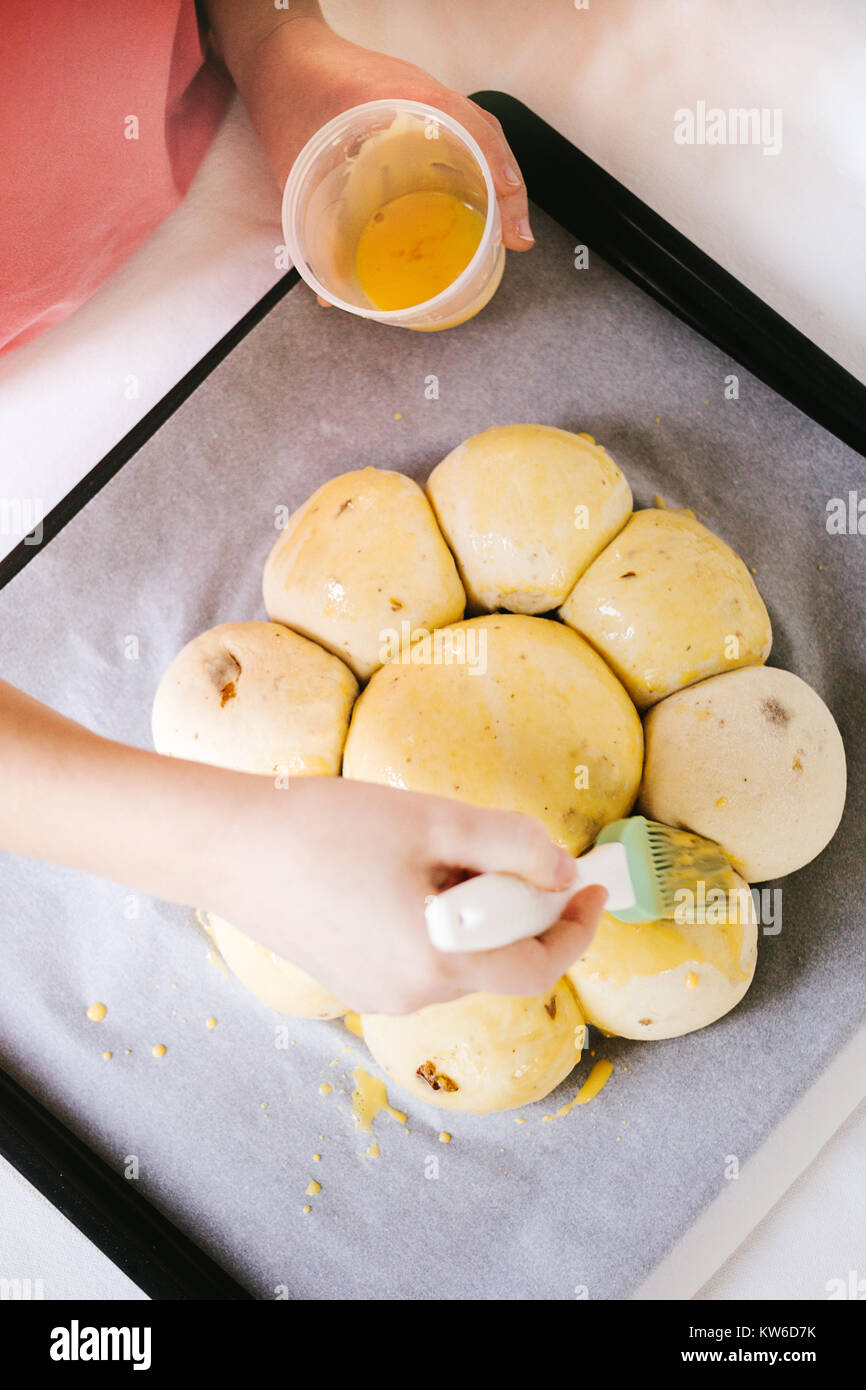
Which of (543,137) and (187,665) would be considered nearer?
(187,665)

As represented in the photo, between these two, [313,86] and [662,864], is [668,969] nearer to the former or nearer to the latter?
[662,864]

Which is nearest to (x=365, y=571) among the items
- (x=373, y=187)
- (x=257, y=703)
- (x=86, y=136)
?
(x=257, y=703)

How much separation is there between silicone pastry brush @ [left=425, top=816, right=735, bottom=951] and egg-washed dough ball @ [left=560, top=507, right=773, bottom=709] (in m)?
0.14

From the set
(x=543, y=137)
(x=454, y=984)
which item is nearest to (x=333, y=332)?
(x=543, y=137)

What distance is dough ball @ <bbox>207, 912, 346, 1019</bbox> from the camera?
2.73ft

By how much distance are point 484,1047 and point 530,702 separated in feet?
0.97

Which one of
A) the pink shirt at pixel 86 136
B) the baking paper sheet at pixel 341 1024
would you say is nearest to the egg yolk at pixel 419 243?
the baking paper sheet at pixel 341 1024

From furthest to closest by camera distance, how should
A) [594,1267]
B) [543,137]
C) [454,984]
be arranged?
[543,137]
[594,1267]
[454,984]

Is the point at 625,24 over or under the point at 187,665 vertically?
over

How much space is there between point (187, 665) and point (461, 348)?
18.4 inches

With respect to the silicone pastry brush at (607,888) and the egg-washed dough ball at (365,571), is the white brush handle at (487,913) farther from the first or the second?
the egg-washed dough ball at (365,571)

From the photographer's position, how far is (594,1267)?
0.86 metres

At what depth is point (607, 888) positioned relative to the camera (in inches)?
24.6

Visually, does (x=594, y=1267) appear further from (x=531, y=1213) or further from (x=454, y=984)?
(x=454, y=984)
